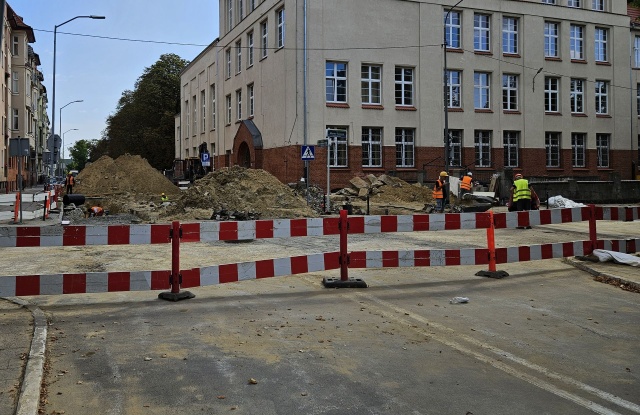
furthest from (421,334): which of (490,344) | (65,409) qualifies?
(65,409)

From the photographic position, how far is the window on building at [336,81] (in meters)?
36.1

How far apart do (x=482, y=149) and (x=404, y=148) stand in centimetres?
570

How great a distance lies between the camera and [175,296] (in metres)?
8.15

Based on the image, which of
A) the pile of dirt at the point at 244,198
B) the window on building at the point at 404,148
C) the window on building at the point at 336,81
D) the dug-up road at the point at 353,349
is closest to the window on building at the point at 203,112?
the window on building at the point at 336,81

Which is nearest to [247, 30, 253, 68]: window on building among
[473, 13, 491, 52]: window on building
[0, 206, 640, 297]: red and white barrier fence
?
[473, 13, 491, 52]: window on building

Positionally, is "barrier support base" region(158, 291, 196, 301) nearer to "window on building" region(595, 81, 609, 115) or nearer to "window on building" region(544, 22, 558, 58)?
"window on building" region(544, 22, 558, 58)

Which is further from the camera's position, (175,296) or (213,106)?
(213,106)

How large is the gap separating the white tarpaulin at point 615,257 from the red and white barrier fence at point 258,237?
0.54m

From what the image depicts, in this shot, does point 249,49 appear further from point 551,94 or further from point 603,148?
point 603,148

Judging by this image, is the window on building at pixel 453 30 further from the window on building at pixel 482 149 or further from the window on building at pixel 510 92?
the window on building at pixel 482 149

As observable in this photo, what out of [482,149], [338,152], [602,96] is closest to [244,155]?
[338,152]

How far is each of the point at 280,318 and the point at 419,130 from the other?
1252 inches

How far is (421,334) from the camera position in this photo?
6.67 meters

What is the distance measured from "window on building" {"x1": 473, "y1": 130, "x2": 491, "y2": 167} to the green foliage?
42855 mm
